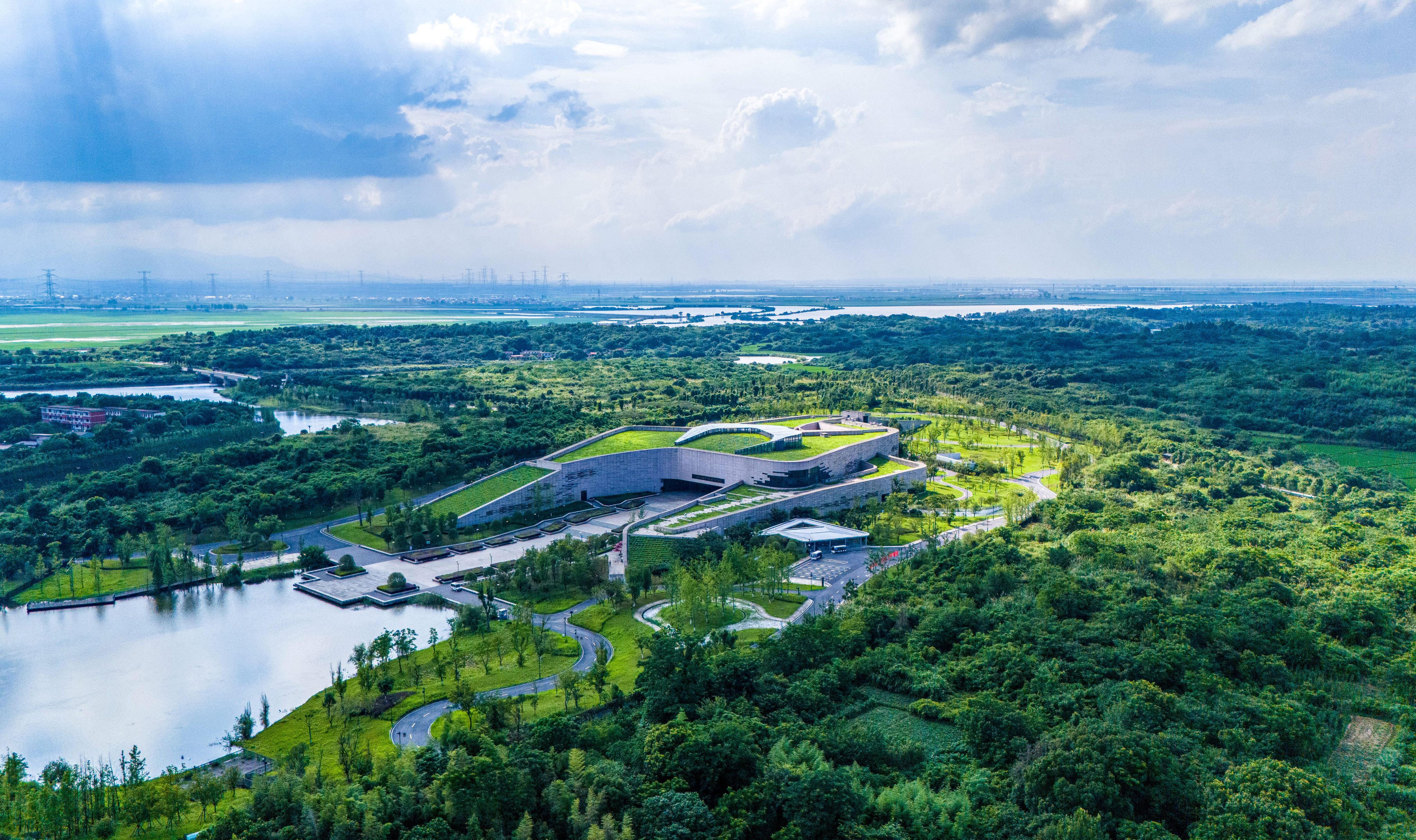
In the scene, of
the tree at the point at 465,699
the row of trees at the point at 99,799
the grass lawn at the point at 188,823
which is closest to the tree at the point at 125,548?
the row of trees at the point at 99,799

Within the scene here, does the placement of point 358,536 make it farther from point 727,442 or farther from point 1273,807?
point 1273,807

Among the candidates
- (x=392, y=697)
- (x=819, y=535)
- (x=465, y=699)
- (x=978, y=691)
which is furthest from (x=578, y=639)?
(x=819, y=535)

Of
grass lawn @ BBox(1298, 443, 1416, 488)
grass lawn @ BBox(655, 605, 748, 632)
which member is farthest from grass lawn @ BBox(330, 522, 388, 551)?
grass lawn @ BBox(1298, 443, 1416, 488)

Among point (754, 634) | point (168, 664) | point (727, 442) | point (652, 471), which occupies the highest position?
point (727, 442)

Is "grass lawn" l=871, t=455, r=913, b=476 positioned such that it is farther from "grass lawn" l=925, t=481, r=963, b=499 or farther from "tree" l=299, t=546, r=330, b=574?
"tree" l=299, t=546, r=330, b=574

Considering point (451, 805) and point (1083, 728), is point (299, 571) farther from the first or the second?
point (1083, 728)

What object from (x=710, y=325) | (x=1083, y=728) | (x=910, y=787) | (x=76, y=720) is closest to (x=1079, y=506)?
(x=1083, y=728)

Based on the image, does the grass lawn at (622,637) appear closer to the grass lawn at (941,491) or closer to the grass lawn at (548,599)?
the grass lawn at (548,599)
